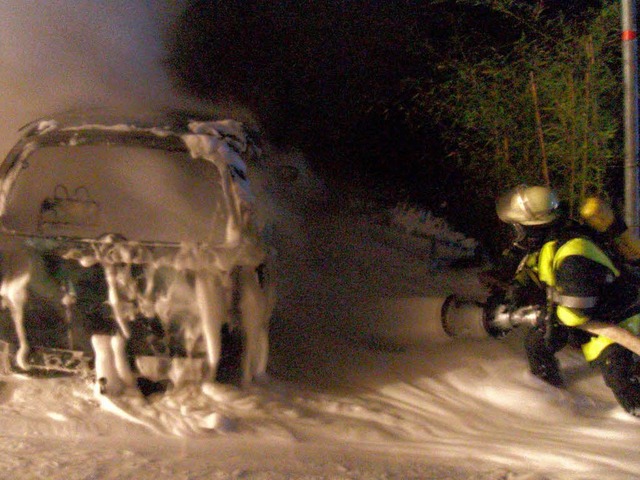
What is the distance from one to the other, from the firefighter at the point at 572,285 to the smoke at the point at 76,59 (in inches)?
129

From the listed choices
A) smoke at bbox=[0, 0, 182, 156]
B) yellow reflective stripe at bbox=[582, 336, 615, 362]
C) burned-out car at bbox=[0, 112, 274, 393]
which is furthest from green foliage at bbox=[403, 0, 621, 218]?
smoke at bbox=[0, 0, 182, 156]

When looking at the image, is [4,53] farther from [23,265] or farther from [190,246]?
[190,246]

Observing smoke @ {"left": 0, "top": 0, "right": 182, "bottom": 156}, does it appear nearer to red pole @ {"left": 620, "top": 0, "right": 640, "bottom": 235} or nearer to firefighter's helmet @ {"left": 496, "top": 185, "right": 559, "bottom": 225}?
firefighter's helmet @ {"left": 496, "top": 185, "right": 559, "bottom": 225}

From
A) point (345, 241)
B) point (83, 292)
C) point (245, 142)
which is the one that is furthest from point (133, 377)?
point (345, 241)

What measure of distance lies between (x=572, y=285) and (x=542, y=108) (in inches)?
73.6

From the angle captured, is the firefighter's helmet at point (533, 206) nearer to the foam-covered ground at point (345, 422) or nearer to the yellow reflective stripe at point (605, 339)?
the yellow reflective stripe at point (605, 339)

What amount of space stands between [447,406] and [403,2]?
4702 millimetres

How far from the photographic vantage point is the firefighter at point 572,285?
4023 mm

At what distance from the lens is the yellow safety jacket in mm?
4020

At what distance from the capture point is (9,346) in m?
4.08

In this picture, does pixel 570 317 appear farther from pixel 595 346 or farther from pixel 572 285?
pixel 595 346

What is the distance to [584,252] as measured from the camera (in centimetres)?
402

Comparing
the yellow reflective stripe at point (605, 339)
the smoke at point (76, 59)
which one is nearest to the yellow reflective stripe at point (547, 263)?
the yellow reflective stripe at point (605, 339)

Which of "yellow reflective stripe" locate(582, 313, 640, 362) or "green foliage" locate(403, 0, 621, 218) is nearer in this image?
"yellow reflective stripe" locate(582, 313, 640, 362)
